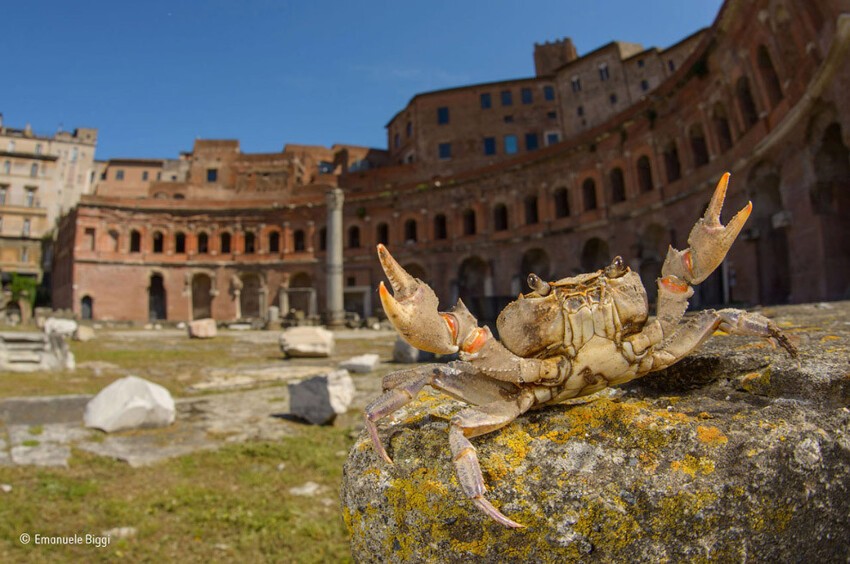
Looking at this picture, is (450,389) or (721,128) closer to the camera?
(450,389)

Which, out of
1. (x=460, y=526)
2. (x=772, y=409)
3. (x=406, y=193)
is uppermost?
(x=406, y=193)

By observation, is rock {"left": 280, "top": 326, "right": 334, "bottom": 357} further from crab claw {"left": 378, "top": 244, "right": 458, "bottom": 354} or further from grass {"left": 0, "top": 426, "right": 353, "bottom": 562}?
crab claw {"left": 378, "top": 244, "right": 458, "bottom": 354}

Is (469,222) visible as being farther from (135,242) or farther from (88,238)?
(88,238)

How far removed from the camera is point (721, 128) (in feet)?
60.9

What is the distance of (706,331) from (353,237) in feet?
123

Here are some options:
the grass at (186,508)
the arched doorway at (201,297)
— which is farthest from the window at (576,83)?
the grass at (186,508)

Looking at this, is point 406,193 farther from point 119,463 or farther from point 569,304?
point 569,304

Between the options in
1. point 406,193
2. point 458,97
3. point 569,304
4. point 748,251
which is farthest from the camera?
point 458,97

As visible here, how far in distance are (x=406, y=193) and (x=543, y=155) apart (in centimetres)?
1045

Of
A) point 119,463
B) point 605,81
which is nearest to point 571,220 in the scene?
point 605,81

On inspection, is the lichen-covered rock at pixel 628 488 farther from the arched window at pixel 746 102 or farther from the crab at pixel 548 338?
the arched window at pixel 746 102

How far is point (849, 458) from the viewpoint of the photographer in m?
1.31

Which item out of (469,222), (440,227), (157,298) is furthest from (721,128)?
(157,298)

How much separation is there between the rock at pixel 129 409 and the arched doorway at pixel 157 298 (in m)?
36.5
